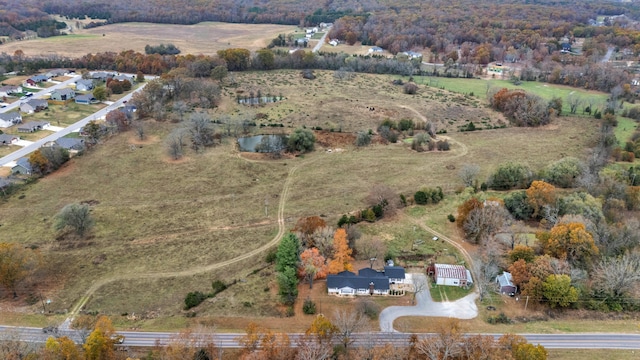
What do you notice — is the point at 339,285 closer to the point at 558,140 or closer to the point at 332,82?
the point at 558,140

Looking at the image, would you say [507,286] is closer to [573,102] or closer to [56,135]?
[573,102]

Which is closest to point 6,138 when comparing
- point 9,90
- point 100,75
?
point 9,90

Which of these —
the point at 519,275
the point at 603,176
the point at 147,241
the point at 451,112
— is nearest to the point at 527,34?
the point at 451,112

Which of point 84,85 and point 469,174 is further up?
point 84,85

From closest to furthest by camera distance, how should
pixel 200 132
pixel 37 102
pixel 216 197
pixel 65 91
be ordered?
pixel 216 197 → pixel 200 132 → pixel 37 102 → pixel 65 91

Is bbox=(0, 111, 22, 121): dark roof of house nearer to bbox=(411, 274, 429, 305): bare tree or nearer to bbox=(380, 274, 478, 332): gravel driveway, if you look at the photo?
bbox=(380, 274, 478, 332): gravel driveway

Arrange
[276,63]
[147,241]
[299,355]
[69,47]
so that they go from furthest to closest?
[69,47], [276,63], [147,241], [299,355]
